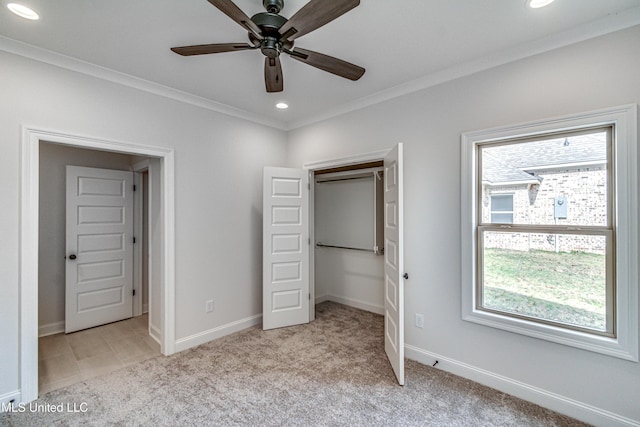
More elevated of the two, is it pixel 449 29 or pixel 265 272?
pixel 449 29

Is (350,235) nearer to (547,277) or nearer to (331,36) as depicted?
(547,277)

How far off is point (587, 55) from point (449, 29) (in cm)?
94

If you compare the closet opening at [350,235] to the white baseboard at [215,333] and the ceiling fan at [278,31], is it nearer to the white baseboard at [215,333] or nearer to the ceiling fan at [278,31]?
the white baseboard at [215,333]

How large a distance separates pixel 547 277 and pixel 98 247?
4761mm

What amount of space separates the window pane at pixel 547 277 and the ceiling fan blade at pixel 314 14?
6.57 ft

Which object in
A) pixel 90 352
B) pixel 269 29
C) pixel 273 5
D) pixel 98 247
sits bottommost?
pixel 90 352

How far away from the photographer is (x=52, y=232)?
339 centimetres

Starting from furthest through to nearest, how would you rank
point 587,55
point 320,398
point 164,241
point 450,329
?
point 164,241
point 450,329
point 320,398
point 587,55

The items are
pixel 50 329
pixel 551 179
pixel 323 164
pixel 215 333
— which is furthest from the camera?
pixel 323 164

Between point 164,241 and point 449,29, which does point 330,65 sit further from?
point 164,241

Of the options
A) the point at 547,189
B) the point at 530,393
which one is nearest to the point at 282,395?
the point at 530,393

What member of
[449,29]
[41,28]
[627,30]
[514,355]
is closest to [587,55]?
[627,30]

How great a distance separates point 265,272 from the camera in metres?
3.47

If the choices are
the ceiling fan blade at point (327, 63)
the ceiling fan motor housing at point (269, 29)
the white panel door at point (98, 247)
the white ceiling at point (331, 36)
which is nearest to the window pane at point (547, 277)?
the white ceiling at point (331, 36)
